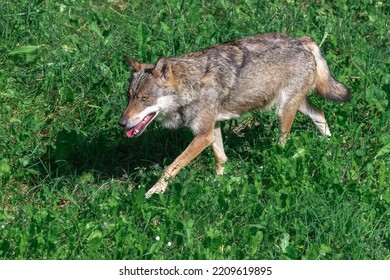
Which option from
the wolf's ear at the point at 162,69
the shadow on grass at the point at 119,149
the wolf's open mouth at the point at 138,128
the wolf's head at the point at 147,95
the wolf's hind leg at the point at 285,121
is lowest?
the shadow on grass at the point at 119,149

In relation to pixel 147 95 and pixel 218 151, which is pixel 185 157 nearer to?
pixel 218 151

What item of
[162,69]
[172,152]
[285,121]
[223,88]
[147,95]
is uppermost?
[162,69]

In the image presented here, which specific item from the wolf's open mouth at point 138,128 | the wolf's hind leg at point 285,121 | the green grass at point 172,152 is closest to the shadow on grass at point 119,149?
the green grass at point 172,152

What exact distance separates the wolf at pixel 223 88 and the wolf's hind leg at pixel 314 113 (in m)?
0.01

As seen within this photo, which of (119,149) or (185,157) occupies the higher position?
(185,157)

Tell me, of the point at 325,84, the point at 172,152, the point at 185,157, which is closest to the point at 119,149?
the point at 172,152

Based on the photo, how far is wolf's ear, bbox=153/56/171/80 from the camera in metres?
9.34

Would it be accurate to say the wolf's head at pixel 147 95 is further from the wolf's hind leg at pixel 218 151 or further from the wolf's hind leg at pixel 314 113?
the wolf's hind leg at pixel 314 113

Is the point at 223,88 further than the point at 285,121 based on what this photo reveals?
No

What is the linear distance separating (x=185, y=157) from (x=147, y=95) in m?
0.71

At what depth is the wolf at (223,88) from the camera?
935 cm

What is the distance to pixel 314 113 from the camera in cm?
1045

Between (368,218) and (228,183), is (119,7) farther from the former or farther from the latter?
(368,218)

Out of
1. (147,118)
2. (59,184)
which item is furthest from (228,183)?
(59,184)
